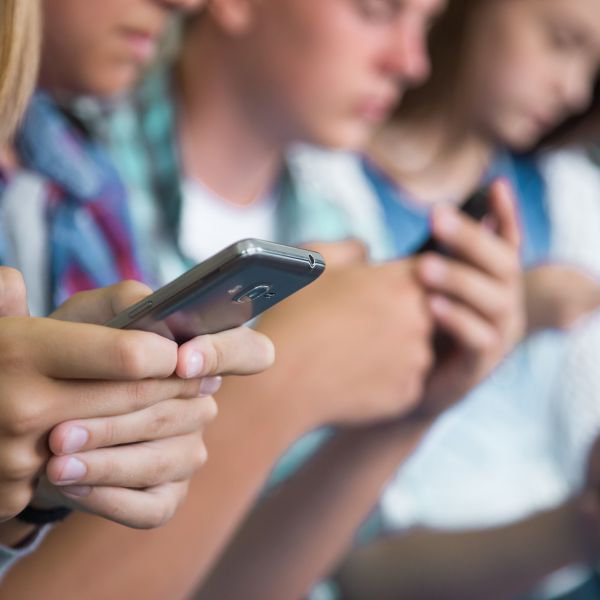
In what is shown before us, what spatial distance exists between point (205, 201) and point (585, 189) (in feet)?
1.46

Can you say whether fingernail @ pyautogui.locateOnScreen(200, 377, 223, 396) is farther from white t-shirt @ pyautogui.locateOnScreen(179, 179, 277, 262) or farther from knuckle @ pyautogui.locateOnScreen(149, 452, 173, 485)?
white t-shirt @ pyautogui.locateOnScreen(179, 179, 277, 262)

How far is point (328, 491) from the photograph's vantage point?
1.39 feet

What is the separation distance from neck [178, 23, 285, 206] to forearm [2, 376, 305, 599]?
0.67 feet

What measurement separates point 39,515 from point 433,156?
51 centimetres

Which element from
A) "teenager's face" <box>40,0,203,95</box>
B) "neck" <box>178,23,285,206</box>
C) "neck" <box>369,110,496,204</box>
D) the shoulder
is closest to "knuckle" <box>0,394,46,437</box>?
"teenager's face" <box>40,0,203,95</box>

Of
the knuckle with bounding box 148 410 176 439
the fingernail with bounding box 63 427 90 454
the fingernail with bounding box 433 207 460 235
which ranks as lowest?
the fingernail with bounding box 433 207 460 235

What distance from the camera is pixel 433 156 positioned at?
71cm

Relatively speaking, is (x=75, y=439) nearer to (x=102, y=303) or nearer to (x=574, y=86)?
(x=102, y=303)

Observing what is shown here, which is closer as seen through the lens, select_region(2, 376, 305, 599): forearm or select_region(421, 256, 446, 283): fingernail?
select_region(2, 376, 305, 599): forearm

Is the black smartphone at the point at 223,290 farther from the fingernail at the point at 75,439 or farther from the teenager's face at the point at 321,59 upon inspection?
the teenager's face at the point at 321,59

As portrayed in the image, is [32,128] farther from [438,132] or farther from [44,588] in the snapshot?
[438,132]

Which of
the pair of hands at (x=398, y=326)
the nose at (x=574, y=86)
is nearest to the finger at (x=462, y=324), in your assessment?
the pair of hands at (x=398, y=326)

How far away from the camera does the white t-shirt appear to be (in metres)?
0.50

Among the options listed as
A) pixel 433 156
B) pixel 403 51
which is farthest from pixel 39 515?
pixel 433 156
